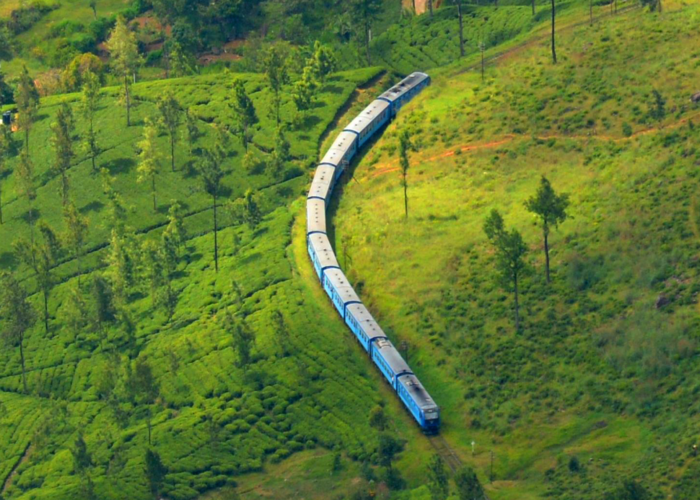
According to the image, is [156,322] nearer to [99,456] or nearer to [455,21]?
[99,456]

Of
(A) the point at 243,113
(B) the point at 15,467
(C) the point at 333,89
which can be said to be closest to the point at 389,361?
(B) the point at 15,467

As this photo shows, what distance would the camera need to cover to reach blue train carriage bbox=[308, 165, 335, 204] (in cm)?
15025

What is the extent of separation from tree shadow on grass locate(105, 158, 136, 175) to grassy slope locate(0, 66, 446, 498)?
6.05 feet

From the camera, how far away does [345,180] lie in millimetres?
157625

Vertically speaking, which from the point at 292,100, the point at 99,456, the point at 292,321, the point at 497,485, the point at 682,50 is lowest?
the point at 497,485

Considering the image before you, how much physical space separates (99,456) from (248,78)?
74.1m

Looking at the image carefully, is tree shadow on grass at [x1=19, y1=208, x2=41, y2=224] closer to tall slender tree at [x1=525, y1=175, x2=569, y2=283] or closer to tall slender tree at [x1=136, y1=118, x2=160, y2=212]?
tall slender tree at [x1=136, y1=118, x2=160, y2=212]

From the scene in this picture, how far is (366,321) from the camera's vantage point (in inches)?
4973

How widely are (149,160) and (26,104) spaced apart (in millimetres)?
26991

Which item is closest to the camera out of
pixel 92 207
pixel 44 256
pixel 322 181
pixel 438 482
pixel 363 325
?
pixel 438 482

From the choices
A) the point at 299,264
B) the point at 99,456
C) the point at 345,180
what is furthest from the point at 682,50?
the point at 99,456

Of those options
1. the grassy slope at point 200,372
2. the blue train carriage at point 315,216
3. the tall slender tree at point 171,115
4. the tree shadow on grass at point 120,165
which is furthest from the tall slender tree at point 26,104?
the blue train carriage at point 315,216

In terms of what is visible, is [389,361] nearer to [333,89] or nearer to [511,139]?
[511,139]

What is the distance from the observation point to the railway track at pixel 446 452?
112m
